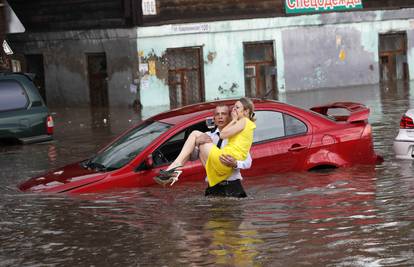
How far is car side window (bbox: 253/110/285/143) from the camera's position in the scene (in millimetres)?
11219

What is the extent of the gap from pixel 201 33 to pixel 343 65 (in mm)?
6039

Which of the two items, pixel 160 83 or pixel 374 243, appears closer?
pixel 374 243

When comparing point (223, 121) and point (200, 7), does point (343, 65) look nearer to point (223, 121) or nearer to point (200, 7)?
point (200, 7)

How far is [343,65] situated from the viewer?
33812 millimetres

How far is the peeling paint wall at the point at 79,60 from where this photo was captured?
3019cm

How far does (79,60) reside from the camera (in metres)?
31.3

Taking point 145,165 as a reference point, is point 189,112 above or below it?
above

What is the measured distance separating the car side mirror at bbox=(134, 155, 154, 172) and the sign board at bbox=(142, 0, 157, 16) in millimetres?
20190

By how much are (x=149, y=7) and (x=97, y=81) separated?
10.6 ft

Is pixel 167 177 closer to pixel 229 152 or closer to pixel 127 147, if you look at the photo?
pixel 229 152

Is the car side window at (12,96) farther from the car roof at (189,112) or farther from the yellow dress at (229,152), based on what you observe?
the yellow dress at (229,152)

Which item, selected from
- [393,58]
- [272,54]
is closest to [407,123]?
[272,54]

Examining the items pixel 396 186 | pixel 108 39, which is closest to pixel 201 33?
pixel 108 39

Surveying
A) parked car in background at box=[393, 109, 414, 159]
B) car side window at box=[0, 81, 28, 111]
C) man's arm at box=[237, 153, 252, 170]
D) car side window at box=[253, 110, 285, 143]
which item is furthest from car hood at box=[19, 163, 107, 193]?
car side window at box=[0, 81, 28, 111]
